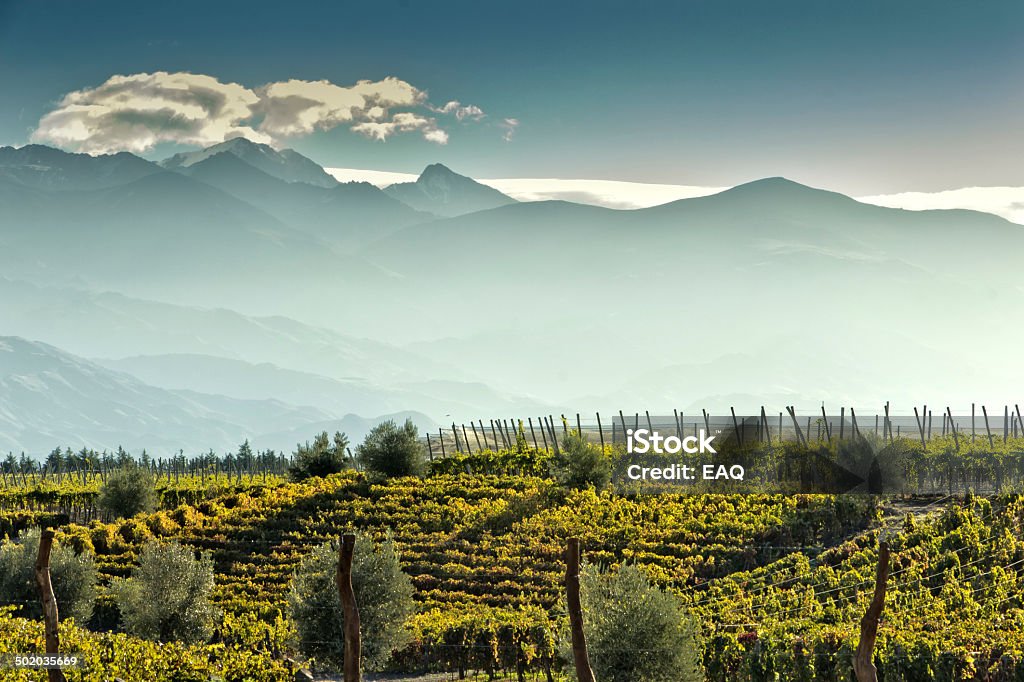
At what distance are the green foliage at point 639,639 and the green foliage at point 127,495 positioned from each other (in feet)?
133

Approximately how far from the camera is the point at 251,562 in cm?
4606

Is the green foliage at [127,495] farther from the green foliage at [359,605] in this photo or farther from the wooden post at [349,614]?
the wooden post at [349,614]

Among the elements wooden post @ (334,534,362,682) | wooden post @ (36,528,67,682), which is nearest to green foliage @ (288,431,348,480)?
wooden post @ (36,528,67,682)

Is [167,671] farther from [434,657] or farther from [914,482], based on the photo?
[914,482]

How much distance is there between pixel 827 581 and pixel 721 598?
381 centimetres

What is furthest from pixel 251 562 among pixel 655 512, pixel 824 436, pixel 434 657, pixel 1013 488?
pixel 1013 488

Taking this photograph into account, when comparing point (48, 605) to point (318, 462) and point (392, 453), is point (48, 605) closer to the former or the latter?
point (392, 453)

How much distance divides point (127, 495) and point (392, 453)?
16.5 m

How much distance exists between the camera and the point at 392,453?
185 ft

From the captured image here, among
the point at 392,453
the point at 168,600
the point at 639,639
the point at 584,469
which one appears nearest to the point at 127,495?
the point at 392,453

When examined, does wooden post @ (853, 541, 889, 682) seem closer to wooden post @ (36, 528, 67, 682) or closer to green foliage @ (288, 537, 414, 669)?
wooden post @ (36, 528, 67, 682)

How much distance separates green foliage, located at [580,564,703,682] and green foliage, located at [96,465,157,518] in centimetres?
4066

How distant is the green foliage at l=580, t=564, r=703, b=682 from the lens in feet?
84.9

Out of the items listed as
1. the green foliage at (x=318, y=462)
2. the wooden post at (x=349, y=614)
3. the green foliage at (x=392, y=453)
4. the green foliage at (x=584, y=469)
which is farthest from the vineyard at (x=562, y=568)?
the wooden post at (x=349, y=614)
